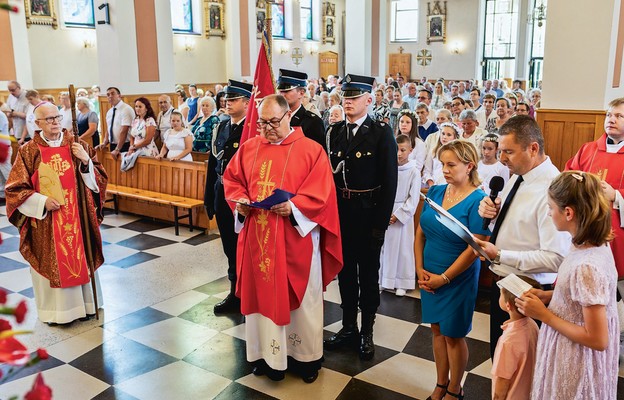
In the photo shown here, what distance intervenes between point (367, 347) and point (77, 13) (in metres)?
14.4

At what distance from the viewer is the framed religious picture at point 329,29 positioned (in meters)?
23.6

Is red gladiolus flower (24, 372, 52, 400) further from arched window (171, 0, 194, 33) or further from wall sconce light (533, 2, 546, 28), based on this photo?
wall sconce light (533, 2, 546, 28)

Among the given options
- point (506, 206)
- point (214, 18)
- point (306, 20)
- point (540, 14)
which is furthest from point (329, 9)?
point (506, 206)

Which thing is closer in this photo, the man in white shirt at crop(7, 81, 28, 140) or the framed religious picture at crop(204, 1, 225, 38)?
the man in white shirt at crop(7, 81, 28, 140)

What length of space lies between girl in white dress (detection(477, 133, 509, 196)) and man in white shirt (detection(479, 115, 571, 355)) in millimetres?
2128

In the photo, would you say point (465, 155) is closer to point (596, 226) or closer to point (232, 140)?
point (596, 226)

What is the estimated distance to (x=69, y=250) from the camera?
13.1 ft

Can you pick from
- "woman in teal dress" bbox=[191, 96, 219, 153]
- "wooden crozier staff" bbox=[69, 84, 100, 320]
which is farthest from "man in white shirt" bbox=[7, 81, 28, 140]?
"wooden crozier staff" bbox=[69, 84, 100, 320]

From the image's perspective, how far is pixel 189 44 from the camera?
58.2 feet

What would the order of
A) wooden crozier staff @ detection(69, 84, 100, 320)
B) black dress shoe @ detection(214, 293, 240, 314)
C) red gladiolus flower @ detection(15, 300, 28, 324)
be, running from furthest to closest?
black dress shoe @ detection(214, 293, 240, 314) < wooden crozier staff @ detection(69, 84, 100, 320) < red gladiolus flower @ detection(15, 300, 28, 324)

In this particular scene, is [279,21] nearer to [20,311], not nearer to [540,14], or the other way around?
[540,14]

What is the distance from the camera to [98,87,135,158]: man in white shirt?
7805 mm

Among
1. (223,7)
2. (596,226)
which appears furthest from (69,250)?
(223,7)

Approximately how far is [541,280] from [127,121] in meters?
6.67
